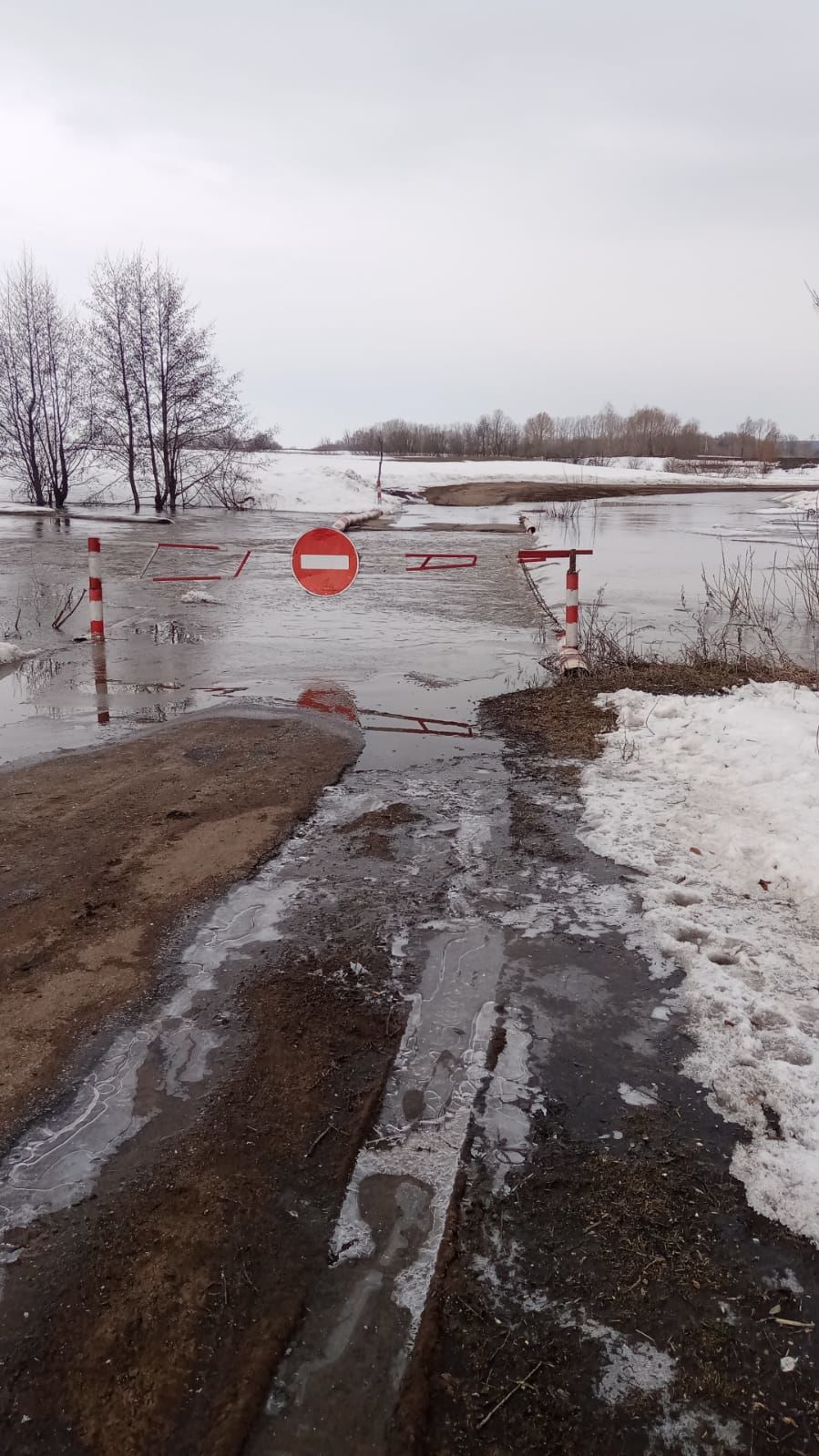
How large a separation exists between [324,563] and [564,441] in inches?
4054

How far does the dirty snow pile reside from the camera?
8.63 feet

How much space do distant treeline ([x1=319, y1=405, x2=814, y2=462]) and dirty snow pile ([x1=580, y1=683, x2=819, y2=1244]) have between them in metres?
82.9

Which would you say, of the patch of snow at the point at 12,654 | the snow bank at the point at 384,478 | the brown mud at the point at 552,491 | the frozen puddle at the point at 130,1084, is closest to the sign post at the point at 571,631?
the frozen puddle at the point at 130,1084

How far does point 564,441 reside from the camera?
107 meters

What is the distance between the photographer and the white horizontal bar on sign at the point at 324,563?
1083cm

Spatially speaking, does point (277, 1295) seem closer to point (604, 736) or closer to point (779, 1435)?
point (779, 1435)

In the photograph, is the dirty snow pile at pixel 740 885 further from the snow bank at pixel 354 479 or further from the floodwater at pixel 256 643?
the snow bank at pixel 354 479

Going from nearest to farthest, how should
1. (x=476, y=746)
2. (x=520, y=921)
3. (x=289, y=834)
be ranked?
(x=520, y=921), (x=289, y=834), (x=476, y=746)

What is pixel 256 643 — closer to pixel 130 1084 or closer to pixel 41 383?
pixel 130 1084

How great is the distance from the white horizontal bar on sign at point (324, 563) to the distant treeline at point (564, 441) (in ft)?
255

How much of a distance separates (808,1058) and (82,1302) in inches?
87.4

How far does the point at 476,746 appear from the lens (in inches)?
250

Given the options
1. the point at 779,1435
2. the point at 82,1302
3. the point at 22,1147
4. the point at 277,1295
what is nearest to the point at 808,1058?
the point at 779,1435

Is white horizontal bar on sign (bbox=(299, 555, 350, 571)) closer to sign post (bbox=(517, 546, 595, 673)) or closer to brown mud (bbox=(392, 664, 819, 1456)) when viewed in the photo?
sign post (bbox=(517, 546, 595, 673))
